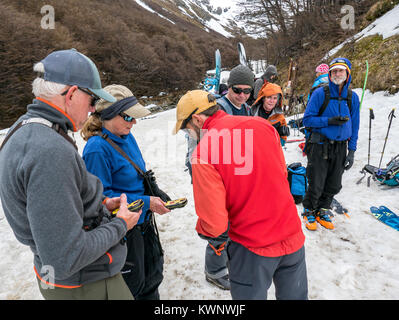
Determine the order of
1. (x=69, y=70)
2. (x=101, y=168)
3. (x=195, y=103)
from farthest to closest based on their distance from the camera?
1. (x=101, y=168)
2. (x=195, y=103)
3. (x=69, y=70)

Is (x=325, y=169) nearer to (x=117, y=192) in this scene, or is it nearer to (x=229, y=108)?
(x=229, y=108)

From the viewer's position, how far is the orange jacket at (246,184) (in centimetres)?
124

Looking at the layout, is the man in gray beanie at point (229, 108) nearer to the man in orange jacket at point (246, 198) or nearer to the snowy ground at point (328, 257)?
the snowy ground at point (328, 257)

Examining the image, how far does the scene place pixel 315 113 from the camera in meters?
3.10

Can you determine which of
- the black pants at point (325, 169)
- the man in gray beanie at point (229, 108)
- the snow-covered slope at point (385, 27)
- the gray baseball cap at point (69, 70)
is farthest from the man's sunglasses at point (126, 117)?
the snow-covered slope at point (385, 27)

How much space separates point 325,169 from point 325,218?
2.70 feet

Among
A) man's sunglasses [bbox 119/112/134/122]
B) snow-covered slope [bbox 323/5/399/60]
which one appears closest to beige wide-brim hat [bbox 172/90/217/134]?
man's sunglasses [bbox 119/112/134/122]

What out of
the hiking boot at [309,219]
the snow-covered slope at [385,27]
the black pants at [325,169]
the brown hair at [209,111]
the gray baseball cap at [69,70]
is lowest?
the hiking boot at [309,219]

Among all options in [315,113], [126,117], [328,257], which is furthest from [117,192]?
[315,113]

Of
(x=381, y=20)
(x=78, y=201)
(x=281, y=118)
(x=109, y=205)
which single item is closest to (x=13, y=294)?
(x=109, y=205)

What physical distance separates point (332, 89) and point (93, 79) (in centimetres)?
308

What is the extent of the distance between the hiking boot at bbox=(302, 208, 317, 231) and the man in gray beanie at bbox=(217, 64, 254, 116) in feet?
6.63

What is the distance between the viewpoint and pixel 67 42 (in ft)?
55.9

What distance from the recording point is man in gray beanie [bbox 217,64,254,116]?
104 inches
